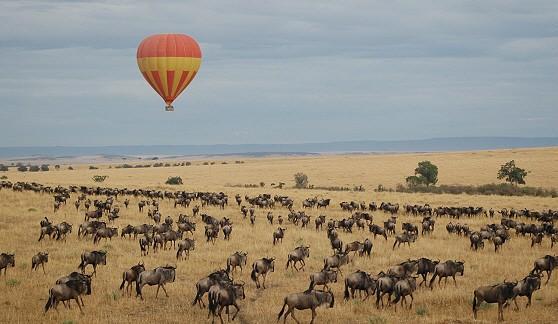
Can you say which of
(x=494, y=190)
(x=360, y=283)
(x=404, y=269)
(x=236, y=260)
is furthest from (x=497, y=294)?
(x=494, y=190)

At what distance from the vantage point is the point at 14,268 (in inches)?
853

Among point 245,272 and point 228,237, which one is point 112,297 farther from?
point 228,237

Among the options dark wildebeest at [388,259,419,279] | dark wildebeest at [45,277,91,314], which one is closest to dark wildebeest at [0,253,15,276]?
dark wildebeest at [45,277,91,314]

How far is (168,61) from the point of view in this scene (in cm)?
4944

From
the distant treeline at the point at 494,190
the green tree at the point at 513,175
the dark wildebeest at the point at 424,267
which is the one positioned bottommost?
the distant treeline at the point at 494,190

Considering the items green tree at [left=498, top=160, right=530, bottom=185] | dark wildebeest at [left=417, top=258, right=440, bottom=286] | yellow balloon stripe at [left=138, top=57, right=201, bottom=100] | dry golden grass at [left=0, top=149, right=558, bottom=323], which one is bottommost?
dry golden grass at [left=0, top=149, right=558, bottom=323]

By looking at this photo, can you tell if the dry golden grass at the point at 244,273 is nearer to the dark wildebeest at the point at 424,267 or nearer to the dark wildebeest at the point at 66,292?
the dark wildebeest at the point at 66,292

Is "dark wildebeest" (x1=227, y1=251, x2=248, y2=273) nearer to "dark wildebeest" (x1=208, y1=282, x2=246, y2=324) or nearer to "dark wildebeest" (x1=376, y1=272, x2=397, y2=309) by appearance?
"dark wildebeest" (x1=208, y1=282, x2=246, y2=324)

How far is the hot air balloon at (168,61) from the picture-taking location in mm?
49281

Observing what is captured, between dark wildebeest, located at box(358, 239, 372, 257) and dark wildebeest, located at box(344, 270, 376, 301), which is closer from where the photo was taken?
dark wildebeest, located at box(344, 270, 376, 301)

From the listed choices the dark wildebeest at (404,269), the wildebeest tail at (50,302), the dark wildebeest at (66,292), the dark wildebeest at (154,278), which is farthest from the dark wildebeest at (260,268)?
the wildebeest tail at (50,302)

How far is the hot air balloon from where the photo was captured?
49.3m

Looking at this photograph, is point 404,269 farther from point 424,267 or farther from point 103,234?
point 103,234

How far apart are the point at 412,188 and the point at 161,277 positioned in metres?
52.6
